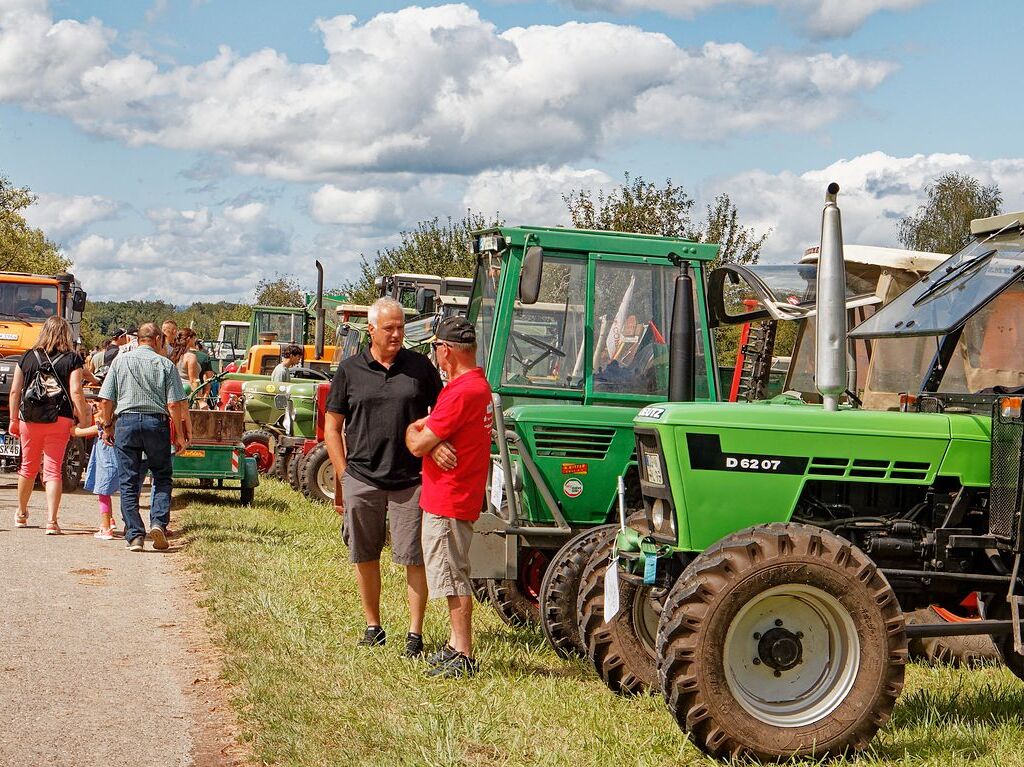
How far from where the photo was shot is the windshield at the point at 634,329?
872cm

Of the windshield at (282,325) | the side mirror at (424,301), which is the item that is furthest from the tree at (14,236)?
the side mirror at (424,301)

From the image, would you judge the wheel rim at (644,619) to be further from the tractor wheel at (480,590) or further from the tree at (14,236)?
the tree at (14,236)

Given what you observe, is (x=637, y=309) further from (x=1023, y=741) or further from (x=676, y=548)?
(x=1023, y=741)

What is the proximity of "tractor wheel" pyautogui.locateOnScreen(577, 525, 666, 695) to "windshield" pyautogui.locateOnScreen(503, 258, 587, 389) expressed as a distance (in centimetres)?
197

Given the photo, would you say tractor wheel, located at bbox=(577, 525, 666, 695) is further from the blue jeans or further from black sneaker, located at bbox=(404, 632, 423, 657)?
the blue jeans

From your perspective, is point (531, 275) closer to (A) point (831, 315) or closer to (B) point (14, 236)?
(A) point (831, 315)

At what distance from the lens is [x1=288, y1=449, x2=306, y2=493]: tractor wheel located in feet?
52.4

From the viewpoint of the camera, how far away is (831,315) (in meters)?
5.81

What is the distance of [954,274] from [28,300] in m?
17.2

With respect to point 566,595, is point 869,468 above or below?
above

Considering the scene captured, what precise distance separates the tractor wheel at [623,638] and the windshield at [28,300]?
15.8 meters

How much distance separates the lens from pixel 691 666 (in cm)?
552

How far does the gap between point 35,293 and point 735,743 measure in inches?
697

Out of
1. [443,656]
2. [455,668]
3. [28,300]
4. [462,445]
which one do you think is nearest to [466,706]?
[455,668]
